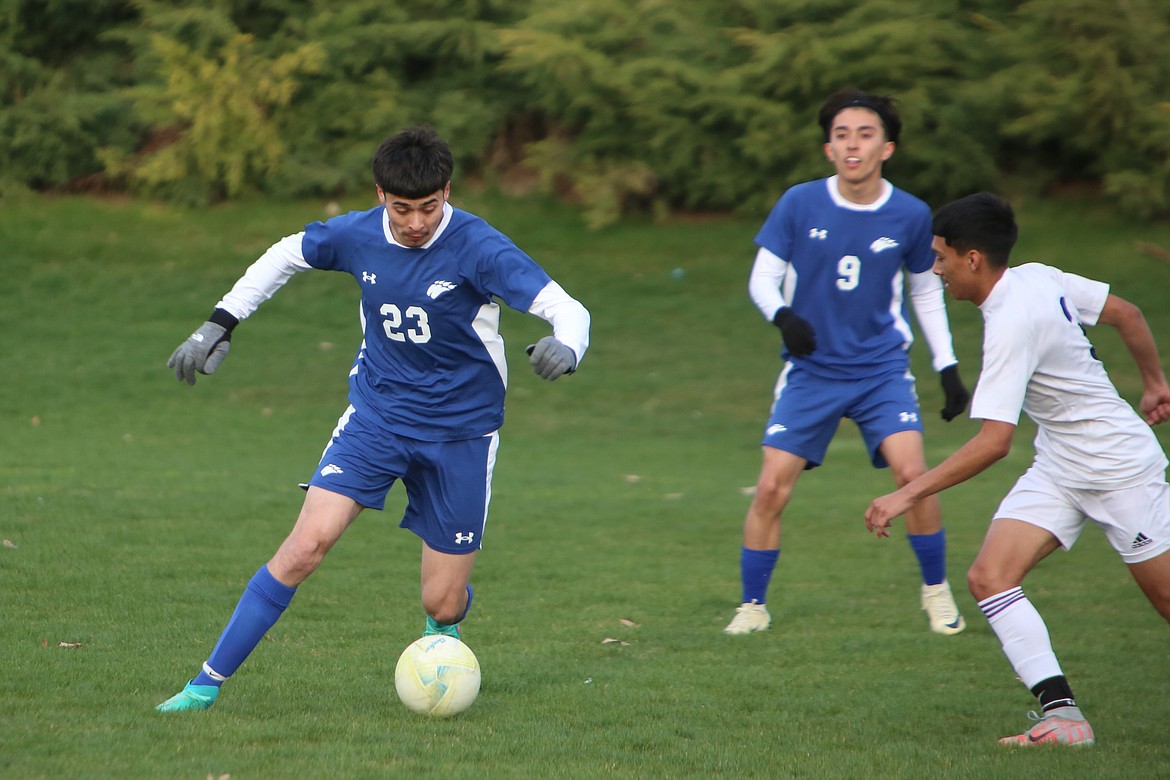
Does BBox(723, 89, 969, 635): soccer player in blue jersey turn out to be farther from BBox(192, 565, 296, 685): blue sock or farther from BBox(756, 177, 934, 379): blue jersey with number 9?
BBox(192, 565, 296, 685): blue sock

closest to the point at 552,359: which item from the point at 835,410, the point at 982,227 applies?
the point at 982,227

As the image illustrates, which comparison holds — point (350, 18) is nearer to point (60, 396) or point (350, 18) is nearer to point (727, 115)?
point (727, 115)

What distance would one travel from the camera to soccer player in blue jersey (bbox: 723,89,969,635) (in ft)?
22.6

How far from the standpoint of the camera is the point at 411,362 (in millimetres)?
5418

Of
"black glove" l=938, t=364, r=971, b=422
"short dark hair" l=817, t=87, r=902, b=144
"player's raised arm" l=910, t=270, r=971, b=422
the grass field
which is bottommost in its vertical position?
the grass field

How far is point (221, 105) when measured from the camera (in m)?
18.4

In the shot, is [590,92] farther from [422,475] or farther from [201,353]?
[201,353]

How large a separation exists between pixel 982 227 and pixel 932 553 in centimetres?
262

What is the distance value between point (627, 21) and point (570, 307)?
14410 mm

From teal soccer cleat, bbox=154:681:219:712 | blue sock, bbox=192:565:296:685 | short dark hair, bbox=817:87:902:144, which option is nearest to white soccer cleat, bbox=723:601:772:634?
short dark hair, bbox=817:87:902:144

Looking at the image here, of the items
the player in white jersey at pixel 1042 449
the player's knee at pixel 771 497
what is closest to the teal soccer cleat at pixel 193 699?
the player in white jersey at pixel 1042 449

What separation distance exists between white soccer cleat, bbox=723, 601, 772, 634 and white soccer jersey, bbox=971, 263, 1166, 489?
2.15 metres

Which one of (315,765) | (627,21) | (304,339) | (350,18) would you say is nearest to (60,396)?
(304,339)

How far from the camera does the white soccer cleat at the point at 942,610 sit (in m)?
7.00
